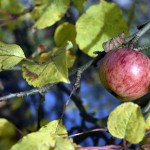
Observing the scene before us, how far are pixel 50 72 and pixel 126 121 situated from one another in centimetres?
23

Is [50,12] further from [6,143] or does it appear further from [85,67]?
[6,143]

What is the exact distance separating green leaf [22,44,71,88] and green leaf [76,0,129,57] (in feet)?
1.19

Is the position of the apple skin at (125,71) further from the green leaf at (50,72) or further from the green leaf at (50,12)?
the green leaf at (50,12)

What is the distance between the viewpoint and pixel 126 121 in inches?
43.8

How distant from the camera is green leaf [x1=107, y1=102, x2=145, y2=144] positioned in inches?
43.2

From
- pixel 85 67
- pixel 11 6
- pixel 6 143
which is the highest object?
pixel 85 67

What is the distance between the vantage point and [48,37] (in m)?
4.33

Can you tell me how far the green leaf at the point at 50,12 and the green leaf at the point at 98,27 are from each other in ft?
0.29

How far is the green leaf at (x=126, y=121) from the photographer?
110 cm

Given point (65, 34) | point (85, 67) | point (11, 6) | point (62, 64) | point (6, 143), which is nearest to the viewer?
point (62, 64)

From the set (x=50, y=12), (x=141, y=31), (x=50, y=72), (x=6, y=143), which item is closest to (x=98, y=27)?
(x=50, y=12)

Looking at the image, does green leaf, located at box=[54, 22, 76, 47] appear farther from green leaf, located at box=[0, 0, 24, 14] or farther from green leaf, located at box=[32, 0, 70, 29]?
green leaf, located at box=[0, 0, 24, 14]

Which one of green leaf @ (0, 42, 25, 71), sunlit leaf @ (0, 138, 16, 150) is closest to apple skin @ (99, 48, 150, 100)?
green leaf @ (0, 42, 25, 71)

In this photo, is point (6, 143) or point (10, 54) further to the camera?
point (6, 143)
